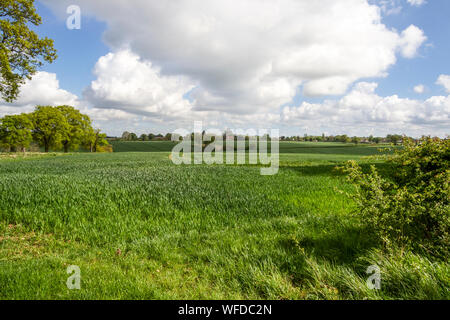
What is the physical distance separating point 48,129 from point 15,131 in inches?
232

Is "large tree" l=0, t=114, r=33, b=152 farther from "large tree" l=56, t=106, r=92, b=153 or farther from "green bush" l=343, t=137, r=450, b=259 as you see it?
"green bush" l=343, t=137, r=450, b=259

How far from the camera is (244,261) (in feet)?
14.0

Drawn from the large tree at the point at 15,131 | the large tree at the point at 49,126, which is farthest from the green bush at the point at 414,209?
the large tree at the point at 15,131

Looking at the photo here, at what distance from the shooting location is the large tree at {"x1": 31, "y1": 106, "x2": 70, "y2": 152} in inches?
2050

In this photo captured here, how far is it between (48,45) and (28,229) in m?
21.0

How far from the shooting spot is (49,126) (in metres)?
52.4

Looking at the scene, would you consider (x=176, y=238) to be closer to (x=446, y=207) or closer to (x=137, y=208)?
(x=137, y=208)

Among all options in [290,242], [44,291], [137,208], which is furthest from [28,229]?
[290,242]

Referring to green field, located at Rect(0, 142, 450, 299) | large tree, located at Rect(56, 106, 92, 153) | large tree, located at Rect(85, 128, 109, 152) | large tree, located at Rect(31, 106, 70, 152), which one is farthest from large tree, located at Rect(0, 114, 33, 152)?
green field, located at Rect(0, 142, 450, 299)

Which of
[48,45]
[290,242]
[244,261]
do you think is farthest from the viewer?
[48,45]

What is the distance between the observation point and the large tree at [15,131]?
158 feet

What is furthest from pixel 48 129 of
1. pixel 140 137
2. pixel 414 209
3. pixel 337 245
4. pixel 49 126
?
pixel 140 137

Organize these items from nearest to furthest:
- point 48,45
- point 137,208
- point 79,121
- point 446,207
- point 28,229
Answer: point 446,207 → point 28,229 → point 137,208 → point 48,45 → point 79,121

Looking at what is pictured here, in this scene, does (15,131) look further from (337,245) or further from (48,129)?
(337,245)
